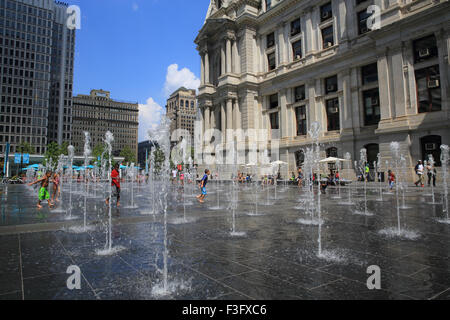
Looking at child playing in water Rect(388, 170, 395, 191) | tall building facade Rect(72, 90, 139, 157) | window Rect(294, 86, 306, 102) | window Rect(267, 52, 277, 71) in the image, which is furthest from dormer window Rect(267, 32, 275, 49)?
tall building facade Rect(72, 90, 139, 157)

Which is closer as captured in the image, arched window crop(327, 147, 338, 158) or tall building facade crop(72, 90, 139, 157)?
arched window crop(327, 147, 338, 158)

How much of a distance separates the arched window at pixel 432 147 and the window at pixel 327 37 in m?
14.3

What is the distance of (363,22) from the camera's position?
987 inches

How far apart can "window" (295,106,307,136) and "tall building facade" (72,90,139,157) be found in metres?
100

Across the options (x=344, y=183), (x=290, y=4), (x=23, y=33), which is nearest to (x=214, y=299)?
(x=344, y=183)

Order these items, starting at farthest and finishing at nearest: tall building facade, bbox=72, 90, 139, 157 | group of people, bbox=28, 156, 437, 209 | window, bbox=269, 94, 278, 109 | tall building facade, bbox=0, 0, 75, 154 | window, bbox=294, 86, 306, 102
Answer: tall building facade, bbox=72, 90, 139, 157 < tall building facade, bbox=0, 0, 75, 154 < window, bbox=269, 94, 278, 109 < window, bbox=294, 86, 306, 102 < group of people, bbox=28, 156, 437, 209

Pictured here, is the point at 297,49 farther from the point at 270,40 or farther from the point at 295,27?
the point at 270,40

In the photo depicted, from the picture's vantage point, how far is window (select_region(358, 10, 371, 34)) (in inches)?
977

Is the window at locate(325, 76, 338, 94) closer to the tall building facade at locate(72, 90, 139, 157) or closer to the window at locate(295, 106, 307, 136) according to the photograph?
the window at locate(295, 106, 307, 136)

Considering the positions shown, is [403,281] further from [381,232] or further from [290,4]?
[290,4]

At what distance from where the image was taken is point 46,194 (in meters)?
10.2

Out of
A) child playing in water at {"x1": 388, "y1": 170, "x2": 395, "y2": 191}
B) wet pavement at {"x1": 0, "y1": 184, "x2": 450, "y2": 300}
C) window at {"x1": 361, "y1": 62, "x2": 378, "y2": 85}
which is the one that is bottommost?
wet pavement at {"x1": 0, "y1": 184, "x2": 450, "y2": 300}

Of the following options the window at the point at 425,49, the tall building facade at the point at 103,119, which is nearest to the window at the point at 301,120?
the window at the point at 425,49

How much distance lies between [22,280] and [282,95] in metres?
32.7
